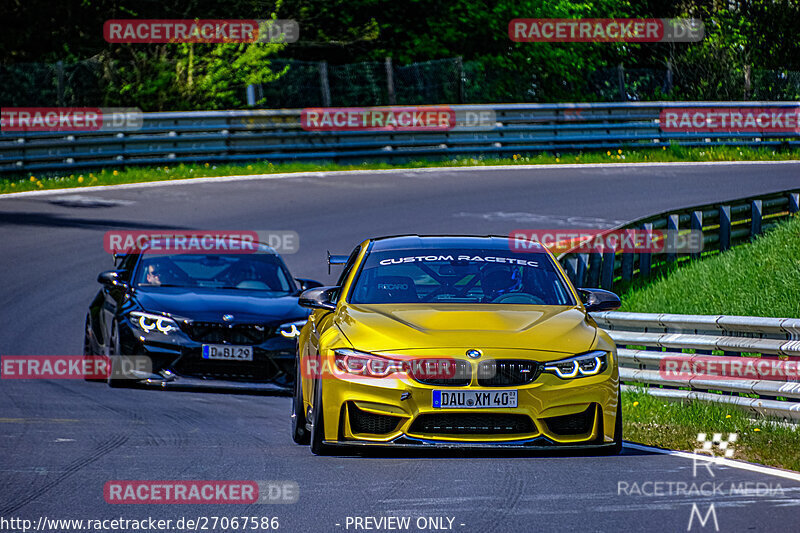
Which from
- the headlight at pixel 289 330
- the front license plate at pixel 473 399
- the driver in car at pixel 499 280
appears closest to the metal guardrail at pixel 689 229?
the headlight at pixel 289 330

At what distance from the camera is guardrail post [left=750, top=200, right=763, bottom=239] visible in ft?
68.9

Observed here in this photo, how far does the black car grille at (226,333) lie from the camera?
12797 mm

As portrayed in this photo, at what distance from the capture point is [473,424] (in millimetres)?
8328

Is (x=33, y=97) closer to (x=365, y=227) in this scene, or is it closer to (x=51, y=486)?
(x=365, y=227)

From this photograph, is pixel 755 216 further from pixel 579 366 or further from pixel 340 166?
pixel 579 366

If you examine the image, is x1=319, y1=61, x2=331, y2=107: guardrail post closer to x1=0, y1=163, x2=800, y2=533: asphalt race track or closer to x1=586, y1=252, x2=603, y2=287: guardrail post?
x1=0, y1=163, x2=800, y2=533: asphalt race track

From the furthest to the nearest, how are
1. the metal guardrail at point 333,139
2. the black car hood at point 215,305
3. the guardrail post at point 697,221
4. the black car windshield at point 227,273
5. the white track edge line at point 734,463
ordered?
the metal guardrail at point 333,139, the guardrail post at point 697,221, the black car windshield at point 227,273, the black car hood at point 215,305, the white track edge line at point 734,463

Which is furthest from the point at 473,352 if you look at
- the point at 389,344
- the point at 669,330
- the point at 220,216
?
the point at 220,216

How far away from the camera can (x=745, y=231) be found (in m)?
21.3

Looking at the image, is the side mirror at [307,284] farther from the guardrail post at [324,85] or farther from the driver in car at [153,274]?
the guardrail post at [324,85]

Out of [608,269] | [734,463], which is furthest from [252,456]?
[608,269]

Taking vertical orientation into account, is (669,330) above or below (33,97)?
below

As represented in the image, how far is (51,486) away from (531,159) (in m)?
24.4

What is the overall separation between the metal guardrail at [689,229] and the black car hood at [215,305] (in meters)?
5.36
